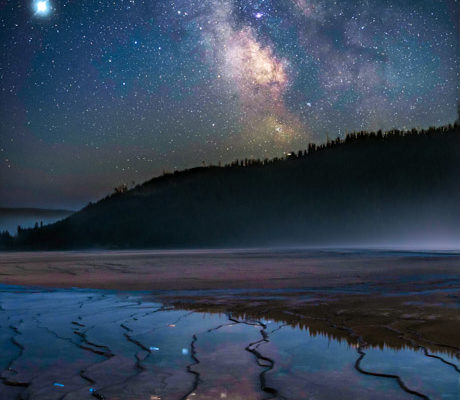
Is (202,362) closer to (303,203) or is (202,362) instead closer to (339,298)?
(339,298)

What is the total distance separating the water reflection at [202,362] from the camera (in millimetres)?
3129

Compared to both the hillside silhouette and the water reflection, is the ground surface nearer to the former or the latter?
the water reflection

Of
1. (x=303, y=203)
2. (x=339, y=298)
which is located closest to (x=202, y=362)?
(x=339, y=298)

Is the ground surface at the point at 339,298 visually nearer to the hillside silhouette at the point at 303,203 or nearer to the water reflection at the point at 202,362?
the water reflection at the point at 202,362

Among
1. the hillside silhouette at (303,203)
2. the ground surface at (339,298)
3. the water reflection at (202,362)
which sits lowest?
the water reflection at (202,362)

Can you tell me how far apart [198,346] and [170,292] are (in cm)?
443

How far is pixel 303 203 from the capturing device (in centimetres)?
6738

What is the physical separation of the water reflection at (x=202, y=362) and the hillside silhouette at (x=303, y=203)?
4674cm

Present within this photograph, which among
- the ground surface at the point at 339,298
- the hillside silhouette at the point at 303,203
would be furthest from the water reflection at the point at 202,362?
the hillside silhouette at the point at 303,203

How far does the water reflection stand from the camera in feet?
10.3

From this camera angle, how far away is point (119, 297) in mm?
8227

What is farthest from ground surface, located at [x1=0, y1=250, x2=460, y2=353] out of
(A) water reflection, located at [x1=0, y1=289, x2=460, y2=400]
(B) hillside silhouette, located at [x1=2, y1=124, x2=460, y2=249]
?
(B) hillside silhouette, located at [x1=2, y1=124, x2=460, y2=249]

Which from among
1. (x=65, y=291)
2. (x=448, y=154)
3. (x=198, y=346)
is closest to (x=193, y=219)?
(x=448, y=154)

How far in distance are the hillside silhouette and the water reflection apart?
46.7m
